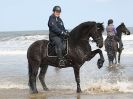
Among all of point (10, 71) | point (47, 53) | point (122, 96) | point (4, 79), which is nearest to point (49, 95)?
point (47, 53)

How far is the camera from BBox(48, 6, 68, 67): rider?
11828 mm

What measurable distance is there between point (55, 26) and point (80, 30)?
75 cm

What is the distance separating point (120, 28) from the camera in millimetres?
19812

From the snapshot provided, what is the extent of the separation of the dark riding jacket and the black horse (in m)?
0.36

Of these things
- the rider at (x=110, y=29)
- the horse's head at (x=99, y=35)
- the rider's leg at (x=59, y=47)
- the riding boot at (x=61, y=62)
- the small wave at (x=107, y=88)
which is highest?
the horse's head at (x=99, y=35)

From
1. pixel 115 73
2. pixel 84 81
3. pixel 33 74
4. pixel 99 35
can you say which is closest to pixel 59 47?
pixel 99 35

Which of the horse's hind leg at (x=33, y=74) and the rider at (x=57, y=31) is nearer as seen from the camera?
the rider at (x=57, y=31)

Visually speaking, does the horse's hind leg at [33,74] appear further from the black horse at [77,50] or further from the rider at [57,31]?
the rider at [57,31]

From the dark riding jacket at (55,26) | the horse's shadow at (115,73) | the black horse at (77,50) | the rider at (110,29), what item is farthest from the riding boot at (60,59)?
the rider at (110,29)

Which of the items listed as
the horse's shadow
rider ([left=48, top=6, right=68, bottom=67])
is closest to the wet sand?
rider ([left=48, top=6, right=68, bottom=67])

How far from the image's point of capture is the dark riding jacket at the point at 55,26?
11812 mm

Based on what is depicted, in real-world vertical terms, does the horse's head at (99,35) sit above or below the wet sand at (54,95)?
above

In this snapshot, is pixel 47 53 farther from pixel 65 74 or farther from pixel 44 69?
pixel 65 74

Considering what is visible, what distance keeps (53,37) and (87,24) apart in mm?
1085
